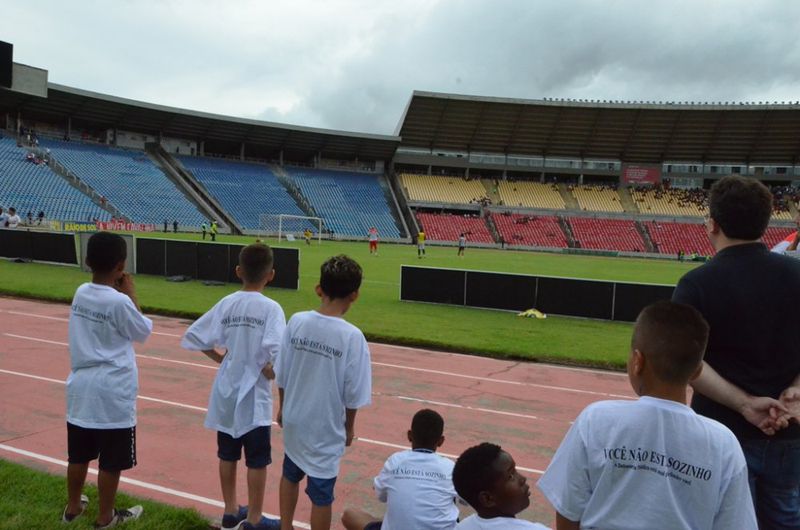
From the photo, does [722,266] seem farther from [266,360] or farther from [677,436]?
[266,360]

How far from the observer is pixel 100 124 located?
60531 mm

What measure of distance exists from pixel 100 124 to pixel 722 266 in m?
66.7

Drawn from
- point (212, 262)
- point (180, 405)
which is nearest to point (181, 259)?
point (212, 262)

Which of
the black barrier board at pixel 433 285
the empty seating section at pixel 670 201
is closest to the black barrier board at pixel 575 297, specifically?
the black barrier board at pixel 433 285

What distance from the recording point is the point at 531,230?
66.3 metres

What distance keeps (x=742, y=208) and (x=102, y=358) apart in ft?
12.8

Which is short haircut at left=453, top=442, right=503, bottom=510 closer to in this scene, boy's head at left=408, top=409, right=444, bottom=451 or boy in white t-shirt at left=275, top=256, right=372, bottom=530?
boy's head at left=408, top=409, right=444, bottom=451

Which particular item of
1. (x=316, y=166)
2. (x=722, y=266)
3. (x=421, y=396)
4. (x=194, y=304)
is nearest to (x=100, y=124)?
(x=316, y=166)

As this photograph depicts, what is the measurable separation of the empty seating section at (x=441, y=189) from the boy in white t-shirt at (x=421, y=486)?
67389 millimetres

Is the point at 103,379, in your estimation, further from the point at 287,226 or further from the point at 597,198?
the point at 597,198

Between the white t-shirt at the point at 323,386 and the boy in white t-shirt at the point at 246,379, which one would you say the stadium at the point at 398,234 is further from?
the white t-shirt at the point at 323,386

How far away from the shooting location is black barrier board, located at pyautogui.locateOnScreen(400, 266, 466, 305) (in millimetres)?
17344

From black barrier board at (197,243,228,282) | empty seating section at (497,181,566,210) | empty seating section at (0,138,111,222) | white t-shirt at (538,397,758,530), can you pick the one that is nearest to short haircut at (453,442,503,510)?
white t-shirt at (538,397,758,530)

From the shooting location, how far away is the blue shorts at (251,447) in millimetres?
4211
